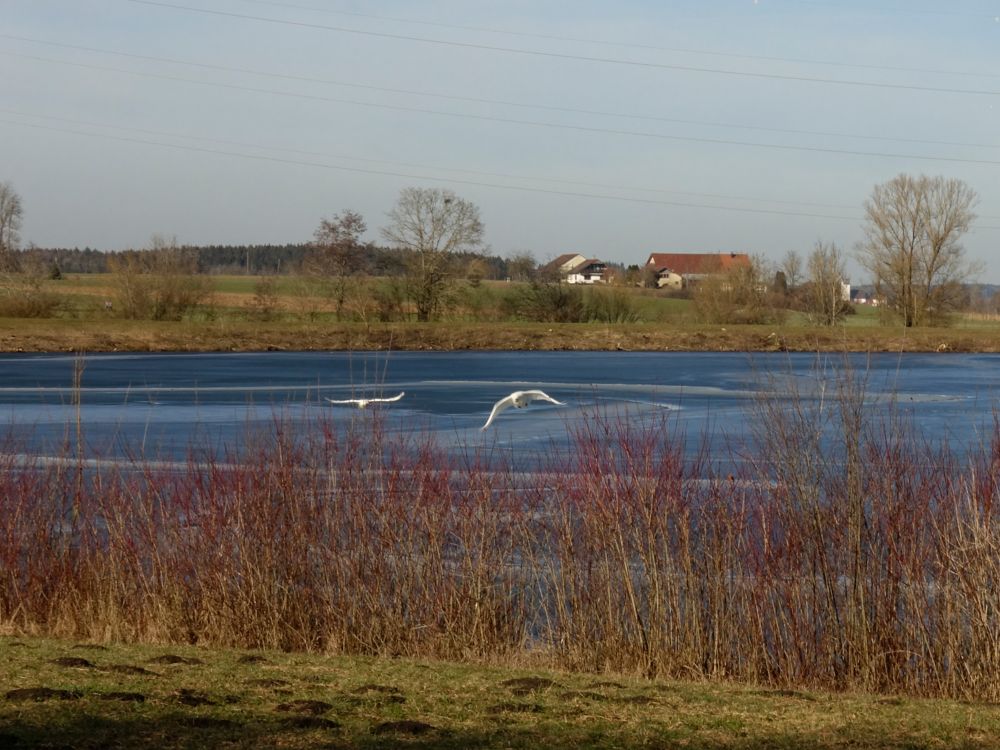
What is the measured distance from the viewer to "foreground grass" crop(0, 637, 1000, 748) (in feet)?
22.3

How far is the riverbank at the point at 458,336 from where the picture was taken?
66.0 m

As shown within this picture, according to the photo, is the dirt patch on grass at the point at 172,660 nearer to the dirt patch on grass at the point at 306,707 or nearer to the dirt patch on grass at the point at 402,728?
the dirt patch on grass at the point at 306,707

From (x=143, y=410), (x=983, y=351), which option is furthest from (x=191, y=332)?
(x=983, y=351)

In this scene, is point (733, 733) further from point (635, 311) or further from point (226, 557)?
point (635, 311)

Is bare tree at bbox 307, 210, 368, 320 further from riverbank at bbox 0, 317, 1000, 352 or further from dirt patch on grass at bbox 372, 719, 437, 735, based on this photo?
dirt patch on grass at bbox 372, 719, 437, 735

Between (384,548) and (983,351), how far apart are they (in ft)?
217

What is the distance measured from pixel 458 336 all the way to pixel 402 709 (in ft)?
215

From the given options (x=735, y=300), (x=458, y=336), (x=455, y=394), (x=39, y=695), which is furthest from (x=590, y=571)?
(x=735, y=300)

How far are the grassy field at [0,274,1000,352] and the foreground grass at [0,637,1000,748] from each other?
5648 centimetres

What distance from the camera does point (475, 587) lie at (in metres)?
11.1

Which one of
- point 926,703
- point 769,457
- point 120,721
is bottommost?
point 926,703

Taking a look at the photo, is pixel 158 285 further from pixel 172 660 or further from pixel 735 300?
pixel 172 660

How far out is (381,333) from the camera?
240ft

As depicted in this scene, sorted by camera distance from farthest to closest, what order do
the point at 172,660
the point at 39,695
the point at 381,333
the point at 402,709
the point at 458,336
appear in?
the point at 381,333 < the point at 458,336 < the point at 172,660 < the point at 402,709 < the point at 39,695
